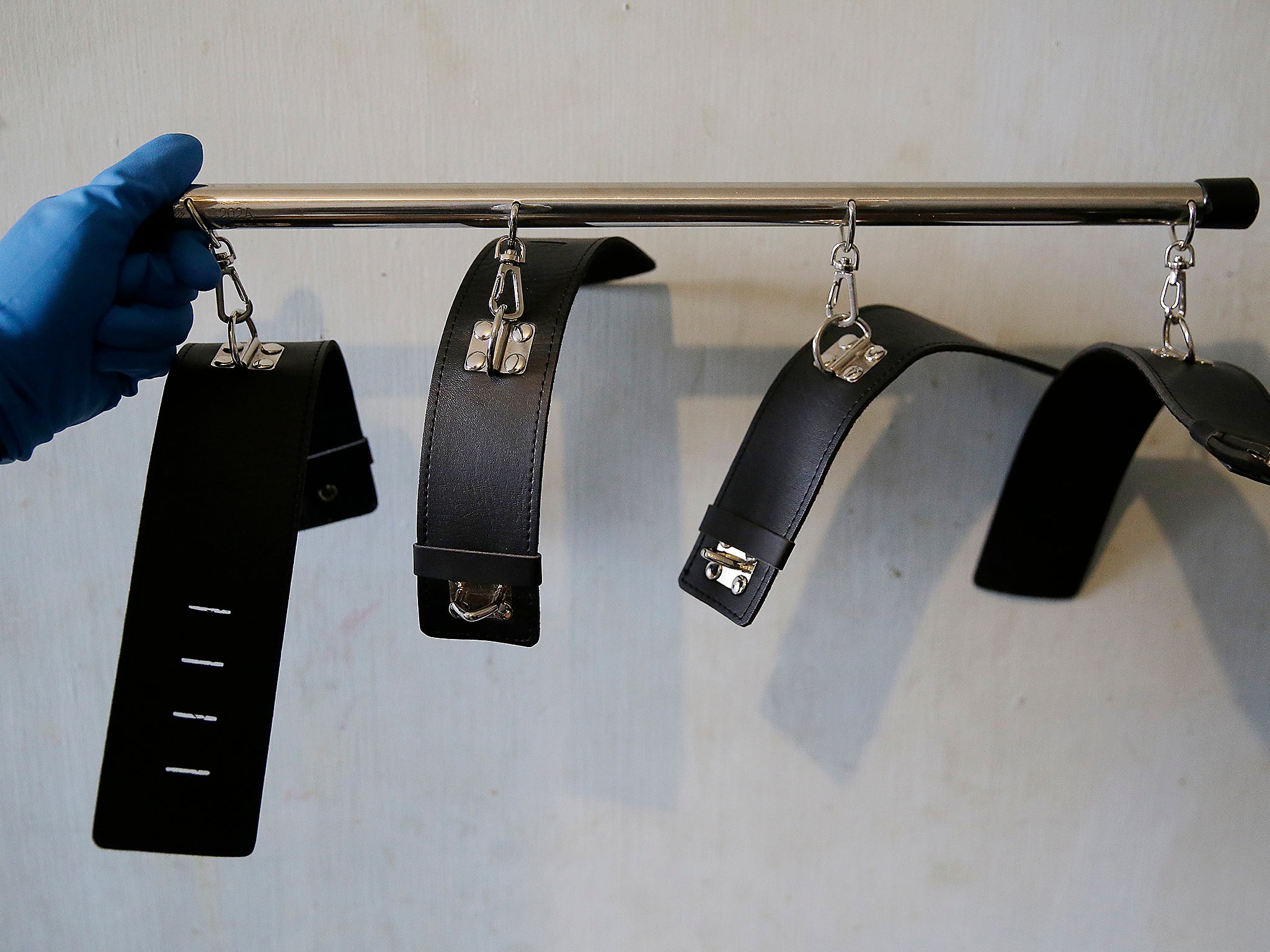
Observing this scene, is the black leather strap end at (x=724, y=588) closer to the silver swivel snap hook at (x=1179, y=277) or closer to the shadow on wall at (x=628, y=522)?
the shadow on wall at (x=628, y=522)

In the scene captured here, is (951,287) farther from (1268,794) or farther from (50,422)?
(50,422)

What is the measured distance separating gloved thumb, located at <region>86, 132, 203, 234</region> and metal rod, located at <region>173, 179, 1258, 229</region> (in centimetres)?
8

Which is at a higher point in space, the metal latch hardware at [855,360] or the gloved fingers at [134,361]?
the metal latch hardware at [855,360]

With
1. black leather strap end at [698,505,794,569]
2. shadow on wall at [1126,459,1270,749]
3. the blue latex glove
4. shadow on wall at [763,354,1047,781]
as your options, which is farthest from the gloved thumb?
shadow on wall at [1126,459,1270,749]

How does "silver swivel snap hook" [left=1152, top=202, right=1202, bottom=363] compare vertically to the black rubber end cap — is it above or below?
below

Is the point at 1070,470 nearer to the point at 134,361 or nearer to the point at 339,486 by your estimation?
the point at 339,486

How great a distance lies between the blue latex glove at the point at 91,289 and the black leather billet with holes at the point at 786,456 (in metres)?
0.37

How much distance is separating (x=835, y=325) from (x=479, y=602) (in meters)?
0.29

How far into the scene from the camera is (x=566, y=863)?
0.74 m

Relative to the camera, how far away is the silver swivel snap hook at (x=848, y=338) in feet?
1.57

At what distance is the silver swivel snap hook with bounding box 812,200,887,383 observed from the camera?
48 centimetres

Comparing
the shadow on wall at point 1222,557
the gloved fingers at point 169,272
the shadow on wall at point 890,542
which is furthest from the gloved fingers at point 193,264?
the shadow on wall at point 1222,557

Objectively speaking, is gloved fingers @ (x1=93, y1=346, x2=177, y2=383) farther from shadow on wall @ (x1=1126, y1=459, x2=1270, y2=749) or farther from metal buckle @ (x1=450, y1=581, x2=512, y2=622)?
shadow on wall @ (x1=1126, y1=459, x2=1270, y2=749)

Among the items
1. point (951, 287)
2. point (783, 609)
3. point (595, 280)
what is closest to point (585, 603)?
point (783, 609)
